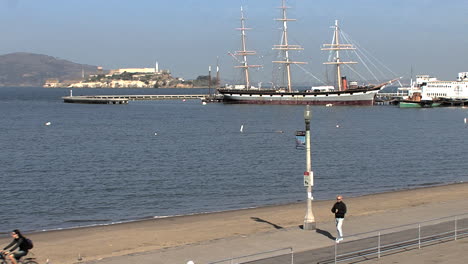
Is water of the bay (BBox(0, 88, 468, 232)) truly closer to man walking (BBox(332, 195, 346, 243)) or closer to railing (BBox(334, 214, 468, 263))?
man walking (BBox(332, 195, 346, 243))

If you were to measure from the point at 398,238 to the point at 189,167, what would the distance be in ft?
98.2

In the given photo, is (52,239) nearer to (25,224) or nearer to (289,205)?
(25,224)

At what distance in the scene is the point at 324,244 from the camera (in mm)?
19828

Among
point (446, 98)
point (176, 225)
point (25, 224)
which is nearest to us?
point (176, 225)

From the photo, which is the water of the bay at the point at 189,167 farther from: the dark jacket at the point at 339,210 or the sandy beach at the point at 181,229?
the dark jacket at the point at 339,210

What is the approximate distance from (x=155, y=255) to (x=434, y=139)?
61710mm

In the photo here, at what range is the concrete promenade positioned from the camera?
698 inches

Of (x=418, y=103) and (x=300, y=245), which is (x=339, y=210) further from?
(x=418, y=103)

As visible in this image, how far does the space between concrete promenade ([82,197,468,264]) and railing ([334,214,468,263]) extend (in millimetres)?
336

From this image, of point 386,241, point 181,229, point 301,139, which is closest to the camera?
point 386,241

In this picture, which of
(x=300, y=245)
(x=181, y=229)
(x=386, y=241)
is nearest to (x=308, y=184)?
(x=300, y=245)

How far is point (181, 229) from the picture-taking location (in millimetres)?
24703

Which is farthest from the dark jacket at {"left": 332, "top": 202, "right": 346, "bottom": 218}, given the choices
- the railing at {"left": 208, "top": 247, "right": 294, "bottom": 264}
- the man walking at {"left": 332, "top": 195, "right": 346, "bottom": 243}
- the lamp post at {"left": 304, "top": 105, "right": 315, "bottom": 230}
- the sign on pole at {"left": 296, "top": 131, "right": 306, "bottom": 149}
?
the sign on pole at {"left": 296, "top": 131, "right": 306, "bottom": 149}

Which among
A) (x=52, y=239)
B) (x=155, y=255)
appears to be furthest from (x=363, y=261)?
(x=52, y=239)
